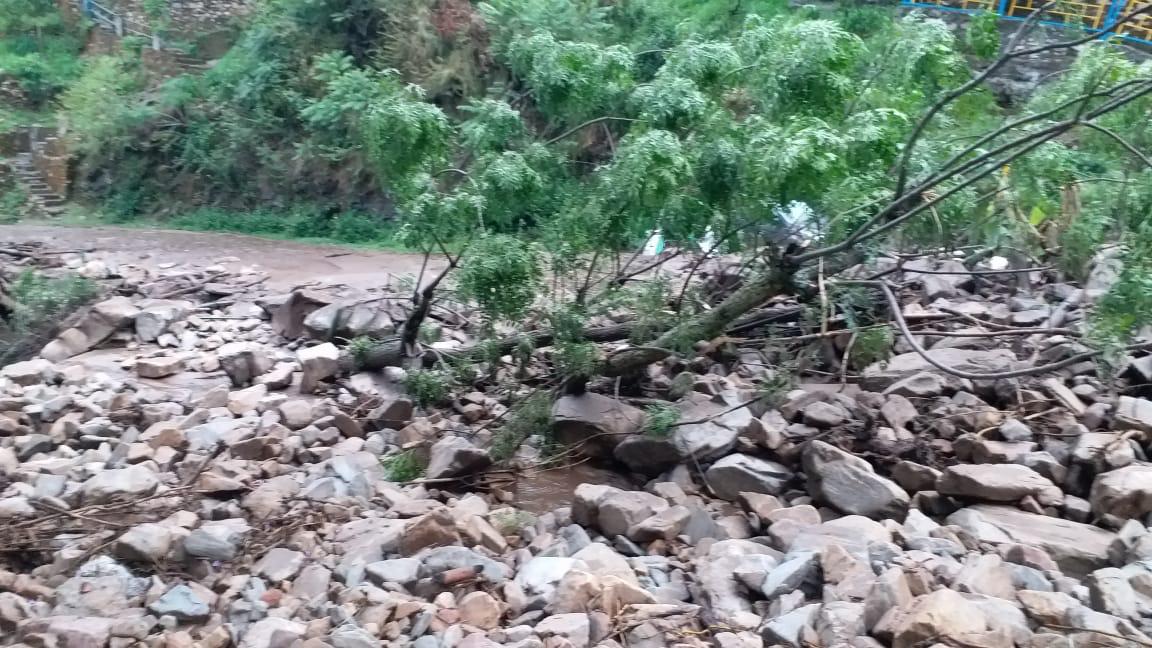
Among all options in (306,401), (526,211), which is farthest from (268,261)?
(526,211)

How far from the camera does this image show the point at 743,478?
4.97 m

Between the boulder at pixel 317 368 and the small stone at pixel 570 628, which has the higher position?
the small stone at pixel 570 628

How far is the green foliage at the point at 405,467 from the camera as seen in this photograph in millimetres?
5074

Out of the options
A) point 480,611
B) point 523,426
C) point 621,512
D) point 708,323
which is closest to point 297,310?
point 523,426

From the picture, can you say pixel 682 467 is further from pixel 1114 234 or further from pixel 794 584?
pixel 1114 234

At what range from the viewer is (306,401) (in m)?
6.21

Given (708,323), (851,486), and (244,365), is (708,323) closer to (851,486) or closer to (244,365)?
(851,486)

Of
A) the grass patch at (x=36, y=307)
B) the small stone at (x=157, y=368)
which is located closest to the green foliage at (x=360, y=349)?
the small stone at (x=157, y=368)

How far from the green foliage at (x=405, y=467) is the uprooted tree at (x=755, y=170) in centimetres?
93

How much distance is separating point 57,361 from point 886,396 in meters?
6.61

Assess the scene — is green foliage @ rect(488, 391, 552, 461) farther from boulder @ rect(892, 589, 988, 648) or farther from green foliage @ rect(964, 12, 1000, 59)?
green foliage @ rect(964, 12, 1000, 59)

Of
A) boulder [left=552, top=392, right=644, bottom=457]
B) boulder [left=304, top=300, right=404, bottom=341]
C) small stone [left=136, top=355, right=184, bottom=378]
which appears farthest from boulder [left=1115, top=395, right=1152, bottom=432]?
small stone [left=136, top=355, right=184, bottom=378]

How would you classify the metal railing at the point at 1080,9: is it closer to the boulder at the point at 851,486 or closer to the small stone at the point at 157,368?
the boulder at the point at 851,486

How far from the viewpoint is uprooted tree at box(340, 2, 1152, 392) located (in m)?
4.57
